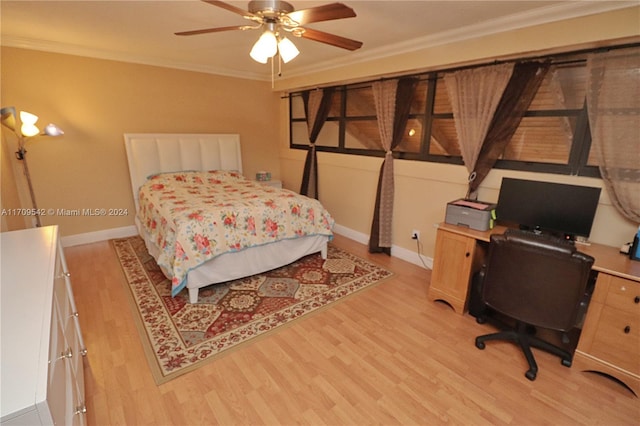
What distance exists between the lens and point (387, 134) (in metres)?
3.51

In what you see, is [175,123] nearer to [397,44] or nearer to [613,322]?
[397,44]

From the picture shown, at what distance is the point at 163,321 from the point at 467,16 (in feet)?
10.8

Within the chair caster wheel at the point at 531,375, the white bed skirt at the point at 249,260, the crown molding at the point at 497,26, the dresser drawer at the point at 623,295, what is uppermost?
the crown molding at the point at 497,26

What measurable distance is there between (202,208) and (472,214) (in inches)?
93.4

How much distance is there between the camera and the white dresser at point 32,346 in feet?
2.41

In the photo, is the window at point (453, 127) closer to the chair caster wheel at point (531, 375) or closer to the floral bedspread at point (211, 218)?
the floral bedspread at point (211, 218)

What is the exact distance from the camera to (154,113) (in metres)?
4.04

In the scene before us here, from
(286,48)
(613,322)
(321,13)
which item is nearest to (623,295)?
(613,322)

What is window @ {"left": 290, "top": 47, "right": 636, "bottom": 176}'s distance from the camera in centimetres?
233

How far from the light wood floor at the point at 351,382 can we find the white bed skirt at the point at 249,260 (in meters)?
0.60

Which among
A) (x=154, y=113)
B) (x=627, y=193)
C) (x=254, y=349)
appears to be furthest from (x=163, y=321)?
(x=627, y=193)

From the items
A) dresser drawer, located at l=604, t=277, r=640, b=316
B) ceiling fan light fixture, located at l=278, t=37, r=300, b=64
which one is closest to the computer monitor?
dresser drawer, located at l=604, t=277, r=640, b=316

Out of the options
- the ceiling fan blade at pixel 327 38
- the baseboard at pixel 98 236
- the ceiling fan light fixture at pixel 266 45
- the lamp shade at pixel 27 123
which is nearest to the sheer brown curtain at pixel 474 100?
the ceiling fan blade at pixel 327 38

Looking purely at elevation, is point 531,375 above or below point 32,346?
below
